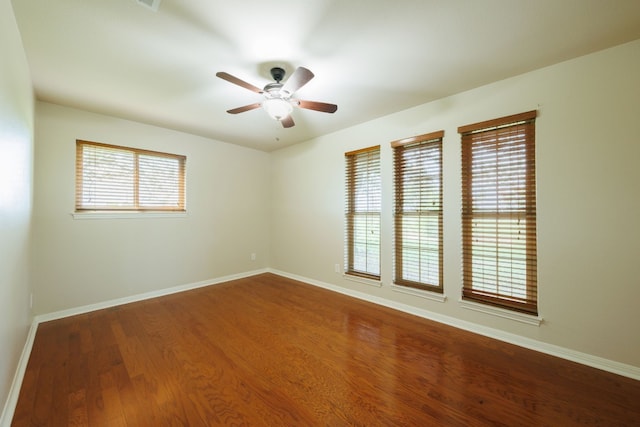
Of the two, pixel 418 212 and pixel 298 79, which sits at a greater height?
pixel 298 79

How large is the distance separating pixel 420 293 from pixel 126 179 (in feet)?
13.5

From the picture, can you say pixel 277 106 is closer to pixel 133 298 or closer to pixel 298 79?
pixel 298 79

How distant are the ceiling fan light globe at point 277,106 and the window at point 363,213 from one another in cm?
157

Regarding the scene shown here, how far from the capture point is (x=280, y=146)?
185 inches

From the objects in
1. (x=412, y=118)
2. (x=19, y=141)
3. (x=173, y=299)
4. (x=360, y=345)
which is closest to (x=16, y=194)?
(x=19, y=141)

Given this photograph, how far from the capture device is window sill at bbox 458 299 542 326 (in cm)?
223

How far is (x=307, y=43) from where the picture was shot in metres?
1.87

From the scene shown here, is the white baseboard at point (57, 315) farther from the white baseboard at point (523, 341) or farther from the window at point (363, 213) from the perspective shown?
the white baseboard at point (523, 341)

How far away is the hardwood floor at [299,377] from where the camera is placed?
1.52 m

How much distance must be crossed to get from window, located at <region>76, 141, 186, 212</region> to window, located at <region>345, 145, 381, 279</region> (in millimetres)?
2632

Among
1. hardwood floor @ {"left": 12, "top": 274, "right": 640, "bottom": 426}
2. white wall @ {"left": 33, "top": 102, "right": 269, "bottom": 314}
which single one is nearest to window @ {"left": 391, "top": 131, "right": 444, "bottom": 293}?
hardwood floor @ {"left": 12, "top": 274, "right": 640, "bottom": 426}

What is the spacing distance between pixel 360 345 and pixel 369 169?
A: 7.32 ft

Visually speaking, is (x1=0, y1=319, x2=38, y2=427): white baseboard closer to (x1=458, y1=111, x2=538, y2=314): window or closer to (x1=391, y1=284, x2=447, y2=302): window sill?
(x1=391, y1=284, x2=447, y2=302): window sill

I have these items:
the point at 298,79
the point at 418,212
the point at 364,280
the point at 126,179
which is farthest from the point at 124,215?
the point at 418,212
